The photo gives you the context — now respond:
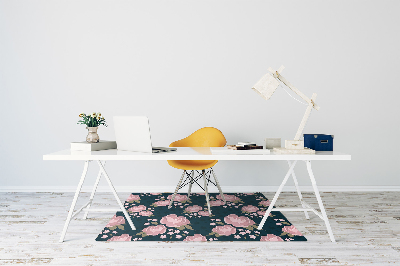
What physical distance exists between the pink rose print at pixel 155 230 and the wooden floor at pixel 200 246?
16cm

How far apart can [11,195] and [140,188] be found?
1.50 meters

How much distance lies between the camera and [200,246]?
1.96m

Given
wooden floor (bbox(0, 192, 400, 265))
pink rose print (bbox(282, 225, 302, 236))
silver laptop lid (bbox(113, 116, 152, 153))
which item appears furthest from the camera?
pink rose print (bbox(282, 225, 302, 236))

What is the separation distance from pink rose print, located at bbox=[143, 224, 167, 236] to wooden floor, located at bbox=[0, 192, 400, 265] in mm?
162

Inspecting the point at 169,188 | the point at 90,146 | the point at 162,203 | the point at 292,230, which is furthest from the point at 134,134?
the point at 169,188

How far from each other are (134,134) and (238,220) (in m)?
1.22

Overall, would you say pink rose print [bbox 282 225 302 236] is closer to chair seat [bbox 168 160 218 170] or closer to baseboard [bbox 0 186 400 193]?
chair seat [bbox 168 160 218 170]

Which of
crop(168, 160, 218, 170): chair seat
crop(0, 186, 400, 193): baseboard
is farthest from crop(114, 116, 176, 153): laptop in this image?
crop(0, 186, 400, 193): baseboard

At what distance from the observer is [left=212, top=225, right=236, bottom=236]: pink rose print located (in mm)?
2172

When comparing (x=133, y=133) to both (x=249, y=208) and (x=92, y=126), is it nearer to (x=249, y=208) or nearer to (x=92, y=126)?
(x=92, y=126)

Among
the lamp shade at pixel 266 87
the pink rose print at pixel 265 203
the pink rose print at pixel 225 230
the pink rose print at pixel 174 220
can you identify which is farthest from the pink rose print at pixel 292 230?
the lamp shade at pixel 266 87

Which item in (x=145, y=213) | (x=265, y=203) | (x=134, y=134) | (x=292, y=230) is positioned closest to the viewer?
(x=134, y=134)

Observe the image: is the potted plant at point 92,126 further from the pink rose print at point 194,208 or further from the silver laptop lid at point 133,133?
the pink rose print at point 194,208

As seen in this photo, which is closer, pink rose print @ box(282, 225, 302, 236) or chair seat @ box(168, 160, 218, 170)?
pink rose print @ box(282, 225, 302, 236)
